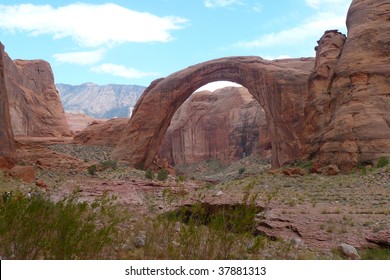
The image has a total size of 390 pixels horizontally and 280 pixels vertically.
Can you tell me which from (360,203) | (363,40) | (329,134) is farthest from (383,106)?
(360,203)

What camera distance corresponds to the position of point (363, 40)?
928 inches

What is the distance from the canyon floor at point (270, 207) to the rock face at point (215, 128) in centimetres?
2757

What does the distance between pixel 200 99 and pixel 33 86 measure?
77.4 ft

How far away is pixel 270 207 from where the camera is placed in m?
11.8

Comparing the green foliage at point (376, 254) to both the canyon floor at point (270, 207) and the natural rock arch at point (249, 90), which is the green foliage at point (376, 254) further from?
the natural rock arch at point (249, 90)

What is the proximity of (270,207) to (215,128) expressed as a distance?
47.4 metres

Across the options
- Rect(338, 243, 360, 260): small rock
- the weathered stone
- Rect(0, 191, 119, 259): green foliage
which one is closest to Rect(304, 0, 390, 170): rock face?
Rect(338, 243, 360, 260): small rock

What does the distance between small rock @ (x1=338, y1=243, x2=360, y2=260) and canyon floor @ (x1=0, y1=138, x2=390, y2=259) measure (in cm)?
8

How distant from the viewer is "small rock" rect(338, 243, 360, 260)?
677 cm

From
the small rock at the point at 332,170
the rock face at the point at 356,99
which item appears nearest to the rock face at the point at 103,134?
the rock face at the point at 356,99

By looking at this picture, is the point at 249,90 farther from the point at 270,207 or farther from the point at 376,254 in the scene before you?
the point at 376,254

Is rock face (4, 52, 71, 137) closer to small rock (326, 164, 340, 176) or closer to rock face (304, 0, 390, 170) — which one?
rock face (304, 0, 390, 170)

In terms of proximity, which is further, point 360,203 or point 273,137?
point 273,137

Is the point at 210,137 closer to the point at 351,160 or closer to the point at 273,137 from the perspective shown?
the point at 273,137
